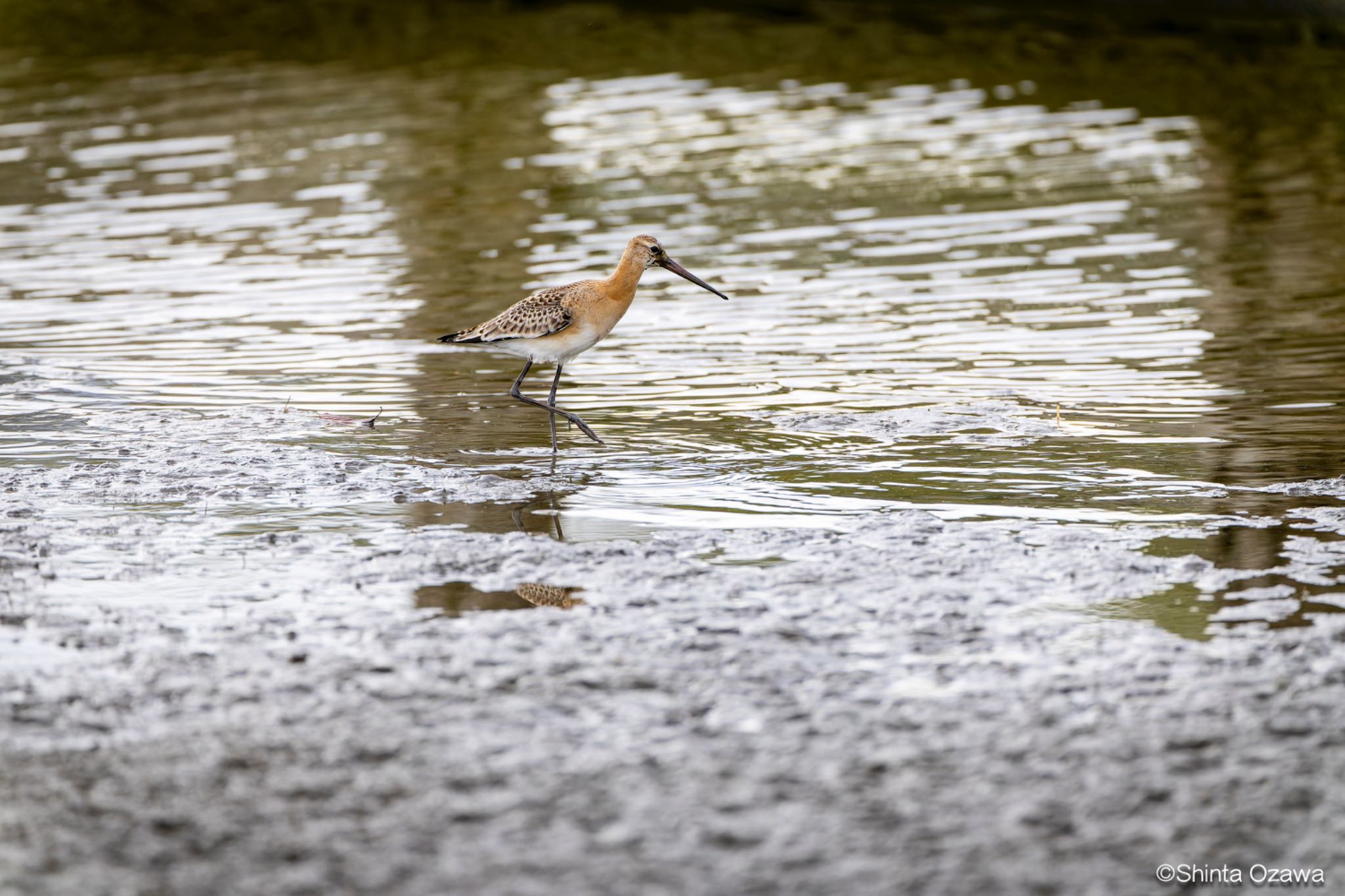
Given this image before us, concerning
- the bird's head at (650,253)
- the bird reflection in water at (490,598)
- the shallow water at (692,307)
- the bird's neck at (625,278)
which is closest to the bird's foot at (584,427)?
the shallow water at (692,307)

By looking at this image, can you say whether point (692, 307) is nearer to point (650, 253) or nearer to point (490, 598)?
point (650, 253)

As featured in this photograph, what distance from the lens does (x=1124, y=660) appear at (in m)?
5.41

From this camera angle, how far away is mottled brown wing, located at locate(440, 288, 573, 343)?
339 inches

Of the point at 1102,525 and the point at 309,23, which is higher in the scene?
the point at 309,23

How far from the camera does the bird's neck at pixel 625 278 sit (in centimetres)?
879

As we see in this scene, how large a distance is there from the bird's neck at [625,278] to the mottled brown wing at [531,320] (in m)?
0.25

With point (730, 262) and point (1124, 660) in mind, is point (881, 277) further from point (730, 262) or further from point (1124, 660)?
point (1124, 660)

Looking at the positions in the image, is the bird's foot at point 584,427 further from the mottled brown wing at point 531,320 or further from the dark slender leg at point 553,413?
the mottled brown wing at point 531,320

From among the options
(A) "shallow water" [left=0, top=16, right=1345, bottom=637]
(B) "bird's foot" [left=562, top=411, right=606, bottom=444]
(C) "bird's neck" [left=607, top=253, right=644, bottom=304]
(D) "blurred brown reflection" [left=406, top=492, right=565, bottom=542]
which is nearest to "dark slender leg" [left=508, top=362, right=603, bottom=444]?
(B) "bird's foot" [left=562, top=411, right=606, bottom=444]

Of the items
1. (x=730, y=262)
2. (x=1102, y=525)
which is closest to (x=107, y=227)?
(x=730, y=262)

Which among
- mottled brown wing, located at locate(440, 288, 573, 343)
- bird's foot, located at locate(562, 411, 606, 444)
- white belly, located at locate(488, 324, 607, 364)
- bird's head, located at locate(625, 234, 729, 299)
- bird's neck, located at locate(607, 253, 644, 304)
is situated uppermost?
bird's head, located at locate(625, 234, 729, 299)

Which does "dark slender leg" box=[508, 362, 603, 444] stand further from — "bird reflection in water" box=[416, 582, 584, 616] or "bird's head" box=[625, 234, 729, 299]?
"bird reflection in water" box=[416, 582, 584, 616]

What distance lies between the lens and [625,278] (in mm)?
8820

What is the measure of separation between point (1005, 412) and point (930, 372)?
1131 mm
